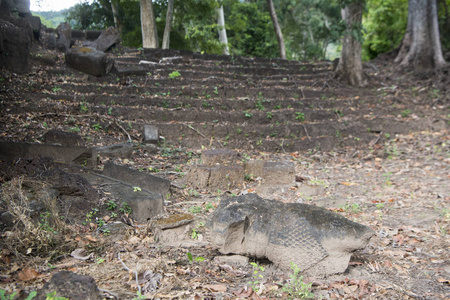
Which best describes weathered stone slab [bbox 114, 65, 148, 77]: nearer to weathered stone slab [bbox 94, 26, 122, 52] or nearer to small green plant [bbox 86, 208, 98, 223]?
weathered stone slab [bbox 94, 26, 122, 52]

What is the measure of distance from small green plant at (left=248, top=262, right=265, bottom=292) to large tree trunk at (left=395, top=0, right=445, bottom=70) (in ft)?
37.3

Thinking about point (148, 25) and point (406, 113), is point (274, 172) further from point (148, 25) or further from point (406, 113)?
point (148, 25)

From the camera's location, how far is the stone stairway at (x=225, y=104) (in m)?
8.30

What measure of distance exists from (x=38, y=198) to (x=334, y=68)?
11119 mm

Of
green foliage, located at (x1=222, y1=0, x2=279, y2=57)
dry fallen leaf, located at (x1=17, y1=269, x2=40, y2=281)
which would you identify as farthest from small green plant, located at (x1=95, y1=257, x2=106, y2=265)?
green foliage, located at (x1=222, y1=0, x2=279, y2=57)

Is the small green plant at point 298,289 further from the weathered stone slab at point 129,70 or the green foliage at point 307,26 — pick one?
the green foliage at point 307,26

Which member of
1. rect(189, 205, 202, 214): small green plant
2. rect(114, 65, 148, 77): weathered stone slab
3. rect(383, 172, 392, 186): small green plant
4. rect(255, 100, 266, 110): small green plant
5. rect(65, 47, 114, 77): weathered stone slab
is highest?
rect(65, 47, 114, 77): weathered stone slab

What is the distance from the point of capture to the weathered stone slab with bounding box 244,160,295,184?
608 cm

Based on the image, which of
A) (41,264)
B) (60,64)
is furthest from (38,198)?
(60,64)

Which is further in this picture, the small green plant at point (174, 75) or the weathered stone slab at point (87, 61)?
the small green plant at point (174, 75)

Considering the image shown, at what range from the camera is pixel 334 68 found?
496 inches

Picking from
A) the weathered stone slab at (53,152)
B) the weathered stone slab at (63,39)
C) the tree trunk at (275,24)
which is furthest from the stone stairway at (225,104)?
the tree trunk at (275,24)

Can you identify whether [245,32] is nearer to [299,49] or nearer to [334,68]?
[299,49]

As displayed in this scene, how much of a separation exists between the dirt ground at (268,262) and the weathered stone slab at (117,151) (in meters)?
0.15
